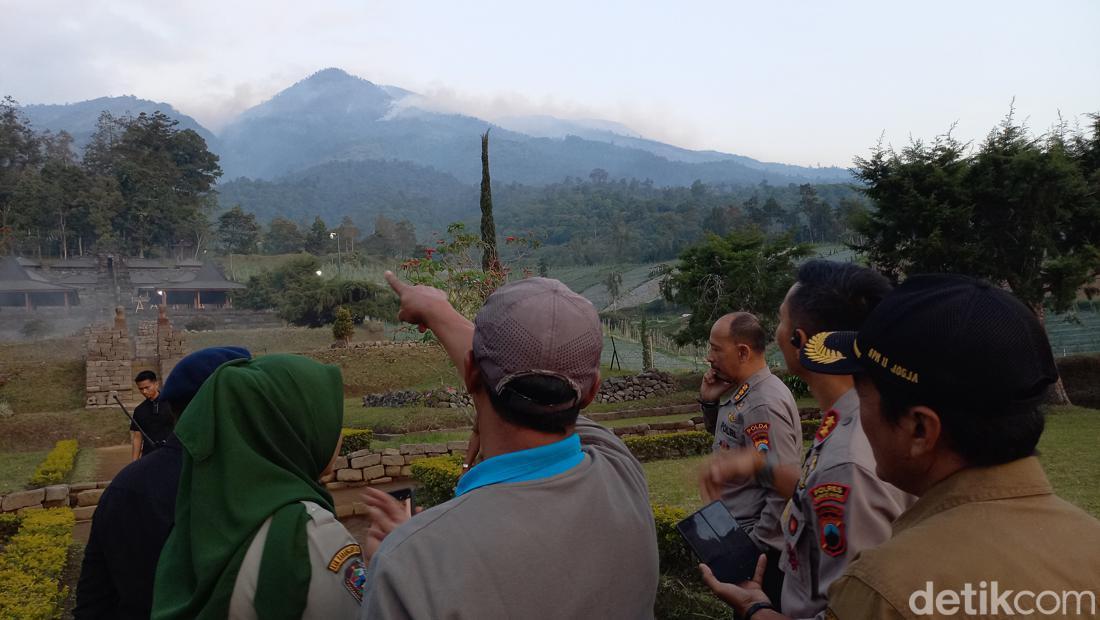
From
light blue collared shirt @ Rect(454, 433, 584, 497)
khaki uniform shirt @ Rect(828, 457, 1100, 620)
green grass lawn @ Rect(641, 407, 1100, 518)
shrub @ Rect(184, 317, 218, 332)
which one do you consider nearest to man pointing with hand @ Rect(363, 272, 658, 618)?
light blue collared shirt @ Rect(454, 433, 584, 497)

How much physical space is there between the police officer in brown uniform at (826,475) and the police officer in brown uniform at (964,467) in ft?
1.40

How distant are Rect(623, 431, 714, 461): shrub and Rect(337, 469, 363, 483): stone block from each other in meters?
4.16

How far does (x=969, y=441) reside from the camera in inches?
48.7

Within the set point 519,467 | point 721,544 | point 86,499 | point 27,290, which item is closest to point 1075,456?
point 721,544

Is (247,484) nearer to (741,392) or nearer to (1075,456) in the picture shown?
(741,392)

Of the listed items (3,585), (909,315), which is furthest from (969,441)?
(3,585)

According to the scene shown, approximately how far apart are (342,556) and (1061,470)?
8987 millimetres

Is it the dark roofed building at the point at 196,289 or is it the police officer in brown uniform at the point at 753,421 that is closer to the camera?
the police officer in brown uniform at the point at 753,421

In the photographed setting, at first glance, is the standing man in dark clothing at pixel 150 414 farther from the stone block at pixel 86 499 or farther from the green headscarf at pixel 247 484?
the green headscarf at pixel 247 484

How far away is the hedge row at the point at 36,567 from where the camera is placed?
4.25 metres

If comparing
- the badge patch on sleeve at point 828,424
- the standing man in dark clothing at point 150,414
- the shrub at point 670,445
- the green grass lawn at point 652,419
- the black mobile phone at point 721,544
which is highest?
the badge patch on sleeve at point 828,424

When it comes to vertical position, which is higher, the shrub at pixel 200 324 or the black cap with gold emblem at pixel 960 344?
the black cap with gold emblem at pixel 960 344

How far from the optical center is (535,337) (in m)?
1.29

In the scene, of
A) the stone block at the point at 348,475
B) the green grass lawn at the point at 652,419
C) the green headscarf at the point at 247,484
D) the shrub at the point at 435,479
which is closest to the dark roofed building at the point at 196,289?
the green grass lawn at the point at 652,419
